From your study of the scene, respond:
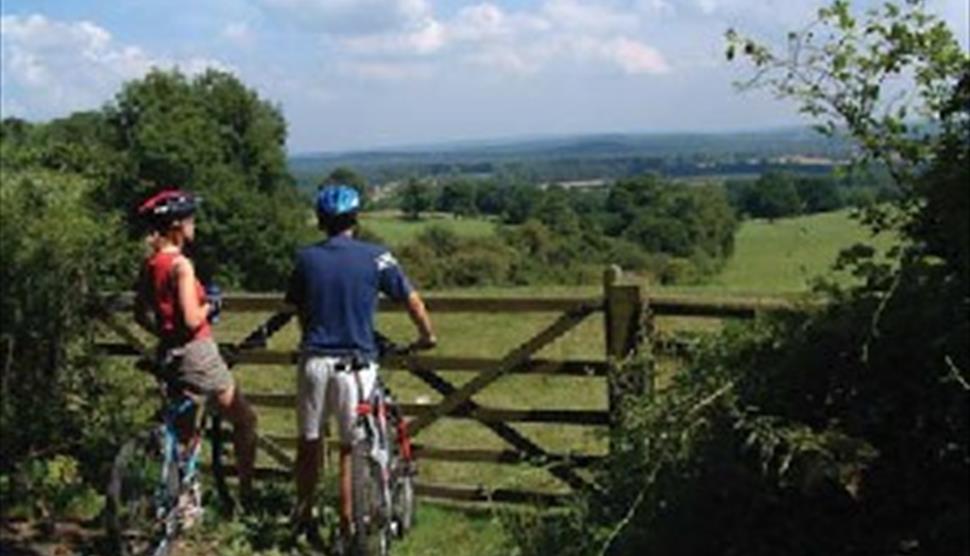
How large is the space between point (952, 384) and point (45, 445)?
7.65 m

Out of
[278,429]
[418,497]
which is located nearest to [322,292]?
[418,497]

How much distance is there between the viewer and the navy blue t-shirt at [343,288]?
23.4ft

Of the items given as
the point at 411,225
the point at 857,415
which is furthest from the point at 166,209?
the point at 411,225

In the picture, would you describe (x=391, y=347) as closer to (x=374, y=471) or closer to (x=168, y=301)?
(x=374, y=471)

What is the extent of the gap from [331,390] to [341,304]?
1.53 feet

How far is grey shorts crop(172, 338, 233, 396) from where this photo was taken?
7.24m

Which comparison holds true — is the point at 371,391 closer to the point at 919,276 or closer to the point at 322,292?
the point at 322,292

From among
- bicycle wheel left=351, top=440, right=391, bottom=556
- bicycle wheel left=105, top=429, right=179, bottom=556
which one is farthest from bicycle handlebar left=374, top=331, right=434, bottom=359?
bicycle wheel left=105, top=429, right=179, bottom=556

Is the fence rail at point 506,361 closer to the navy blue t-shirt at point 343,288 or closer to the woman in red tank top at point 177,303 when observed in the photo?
the navy blue t-shirt at point 343,288

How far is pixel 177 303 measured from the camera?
279 inches

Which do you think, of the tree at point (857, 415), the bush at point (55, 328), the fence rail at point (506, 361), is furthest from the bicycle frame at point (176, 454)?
the tree at point (857, 415)

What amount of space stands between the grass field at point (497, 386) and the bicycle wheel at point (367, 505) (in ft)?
2.11

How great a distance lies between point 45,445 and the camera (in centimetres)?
945

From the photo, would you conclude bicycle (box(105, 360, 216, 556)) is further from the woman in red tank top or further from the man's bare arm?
the man's bare arm
